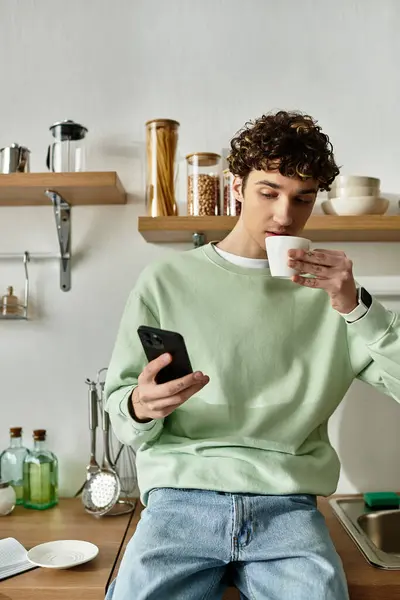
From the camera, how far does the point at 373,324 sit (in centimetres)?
122

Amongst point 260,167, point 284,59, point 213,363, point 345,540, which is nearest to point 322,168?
point 260,167

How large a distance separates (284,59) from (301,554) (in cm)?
129

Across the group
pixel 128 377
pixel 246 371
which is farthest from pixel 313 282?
pixel 128 377

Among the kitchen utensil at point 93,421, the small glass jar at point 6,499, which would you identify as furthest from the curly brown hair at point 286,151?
the small glass jar at point 6,499

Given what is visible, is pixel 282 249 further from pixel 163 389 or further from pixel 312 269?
pixel 163 389

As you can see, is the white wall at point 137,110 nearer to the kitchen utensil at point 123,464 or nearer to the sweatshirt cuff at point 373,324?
the kitchen utensil at point 123,464

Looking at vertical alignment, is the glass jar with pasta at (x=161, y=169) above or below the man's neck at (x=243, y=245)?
above

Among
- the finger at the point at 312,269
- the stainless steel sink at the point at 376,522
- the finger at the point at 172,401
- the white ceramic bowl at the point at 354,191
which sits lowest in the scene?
the stainless steel sink at the point at 376,522

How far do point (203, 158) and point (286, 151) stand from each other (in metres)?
0.42

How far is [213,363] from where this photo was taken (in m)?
1.31

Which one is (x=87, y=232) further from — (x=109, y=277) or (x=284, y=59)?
(x=284, y=59)

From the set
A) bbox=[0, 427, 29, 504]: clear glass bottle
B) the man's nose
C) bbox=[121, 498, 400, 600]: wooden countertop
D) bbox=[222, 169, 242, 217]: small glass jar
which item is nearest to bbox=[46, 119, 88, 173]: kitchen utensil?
bbox=[222, 169, 242, 217]: small glass jar

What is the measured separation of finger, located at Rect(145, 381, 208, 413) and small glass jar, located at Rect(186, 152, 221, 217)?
645mm

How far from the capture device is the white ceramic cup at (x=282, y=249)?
1104 mm
